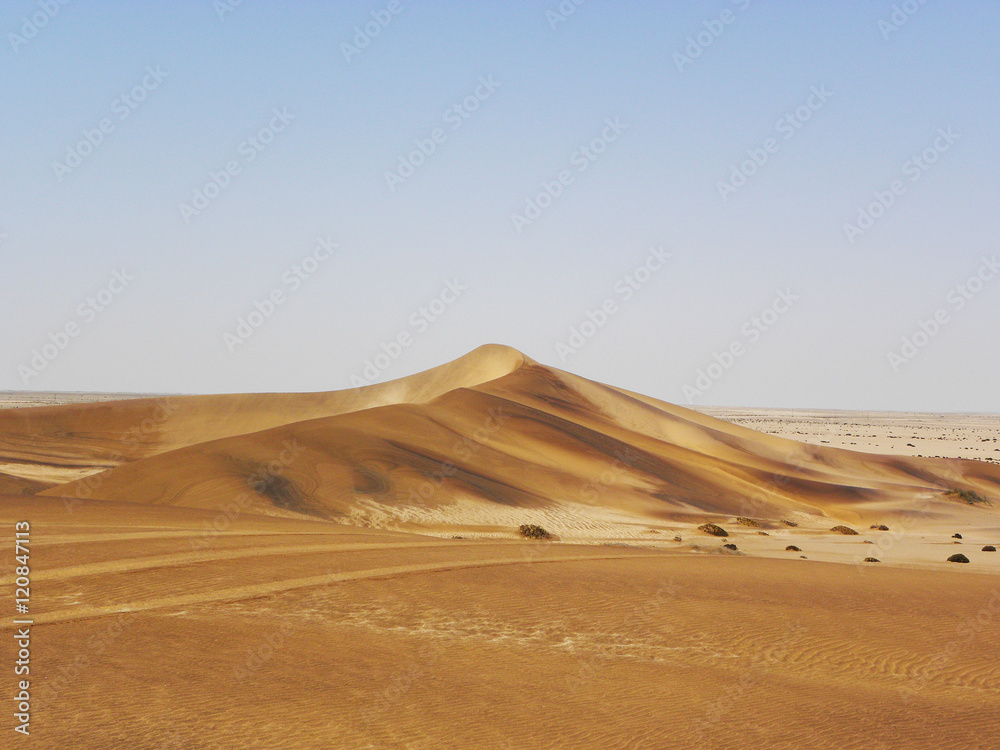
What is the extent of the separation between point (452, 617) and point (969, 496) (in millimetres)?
45850

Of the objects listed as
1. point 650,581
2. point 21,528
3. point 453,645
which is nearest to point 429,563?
point 650,581

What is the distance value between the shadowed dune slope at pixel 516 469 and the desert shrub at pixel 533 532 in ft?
4.47

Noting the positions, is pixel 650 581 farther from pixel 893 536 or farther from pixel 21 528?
pixel 893 536

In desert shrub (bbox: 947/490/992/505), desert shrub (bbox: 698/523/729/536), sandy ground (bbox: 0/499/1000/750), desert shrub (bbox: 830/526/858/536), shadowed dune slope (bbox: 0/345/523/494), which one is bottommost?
desert shrub (bbox: 947/490/992/505)

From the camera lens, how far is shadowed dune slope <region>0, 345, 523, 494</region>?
54375mm

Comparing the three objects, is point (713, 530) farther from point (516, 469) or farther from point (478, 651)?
point (478, 651)

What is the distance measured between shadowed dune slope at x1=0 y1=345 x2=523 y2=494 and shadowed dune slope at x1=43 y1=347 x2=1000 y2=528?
8695 mm

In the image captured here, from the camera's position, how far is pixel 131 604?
490 inches

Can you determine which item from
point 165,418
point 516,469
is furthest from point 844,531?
point 165,418

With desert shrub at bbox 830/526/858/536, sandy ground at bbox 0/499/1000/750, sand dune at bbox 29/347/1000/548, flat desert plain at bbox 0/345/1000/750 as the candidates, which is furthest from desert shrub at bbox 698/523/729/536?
sandy ground at bbox 0/499/1000/750

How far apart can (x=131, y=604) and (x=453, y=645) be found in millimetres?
4703

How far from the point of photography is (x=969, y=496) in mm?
49812

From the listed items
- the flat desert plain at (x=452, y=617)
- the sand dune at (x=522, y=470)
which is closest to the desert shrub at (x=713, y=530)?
the flat desert plain at (x=452, y=617)

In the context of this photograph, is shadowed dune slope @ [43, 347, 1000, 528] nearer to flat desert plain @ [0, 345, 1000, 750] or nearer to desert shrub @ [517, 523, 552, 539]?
flat desert plain @ [0, 345, 1000, 750]
